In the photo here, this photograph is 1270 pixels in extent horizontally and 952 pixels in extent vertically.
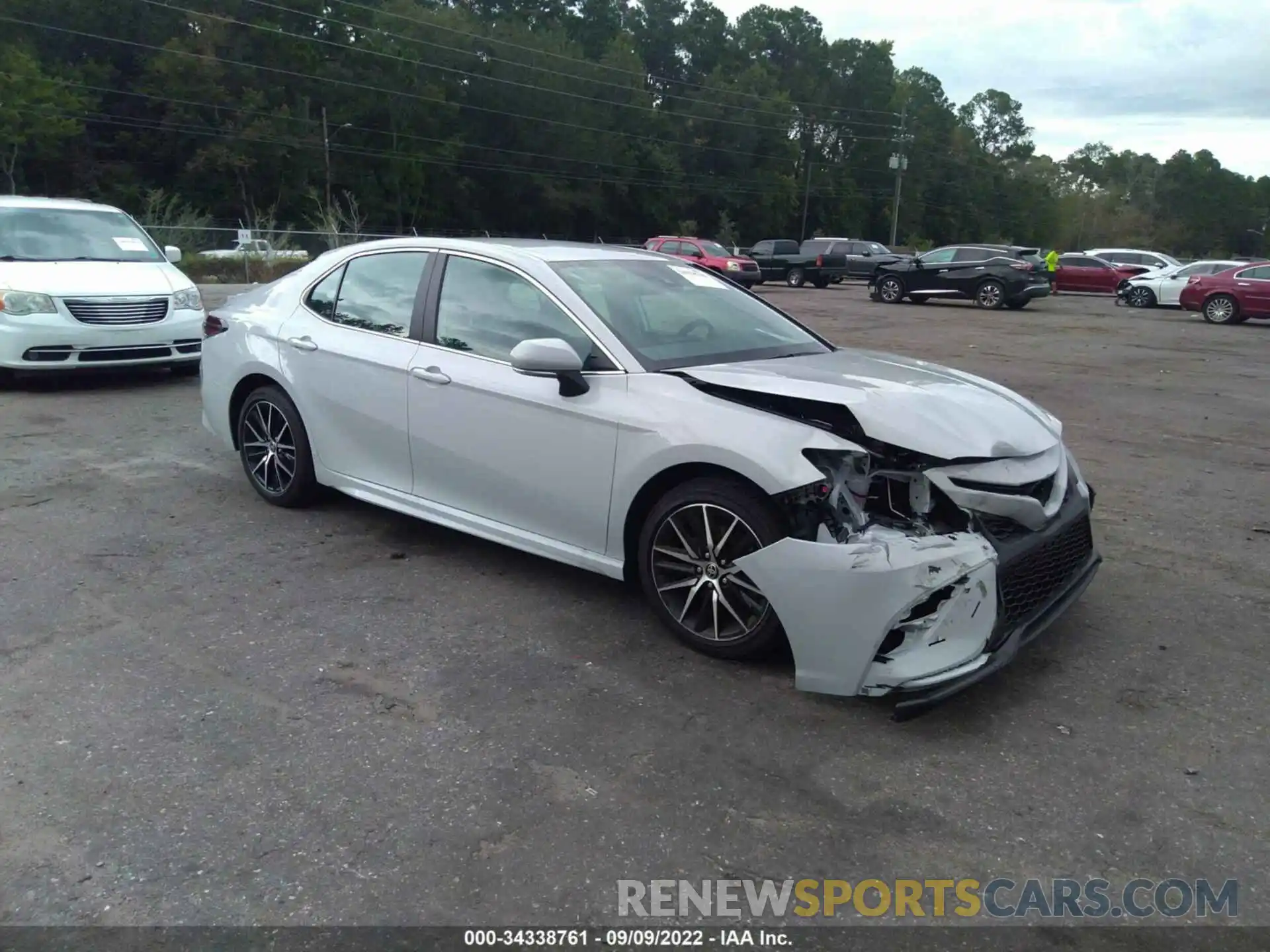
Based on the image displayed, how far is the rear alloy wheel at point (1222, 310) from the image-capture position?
22859mm

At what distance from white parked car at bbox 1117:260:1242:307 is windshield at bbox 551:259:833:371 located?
2557cm

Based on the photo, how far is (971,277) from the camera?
2550cm

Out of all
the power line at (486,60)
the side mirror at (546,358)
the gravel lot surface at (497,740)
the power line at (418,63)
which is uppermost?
the power line at (486,60)

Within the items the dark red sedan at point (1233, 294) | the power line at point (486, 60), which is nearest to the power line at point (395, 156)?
the power line at point (486, 60)

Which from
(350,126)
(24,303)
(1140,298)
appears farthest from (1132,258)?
(350,126)

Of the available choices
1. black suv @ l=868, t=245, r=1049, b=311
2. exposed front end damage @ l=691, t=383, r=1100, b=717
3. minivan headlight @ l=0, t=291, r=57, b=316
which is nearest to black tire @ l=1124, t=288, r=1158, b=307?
black suv @ l=868, t=245, r=1049, b=311

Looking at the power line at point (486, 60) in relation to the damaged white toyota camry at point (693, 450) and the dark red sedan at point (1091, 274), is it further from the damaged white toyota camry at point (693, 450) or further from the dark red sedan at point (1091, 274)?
the damaged white toyota camry at point (693, 450)

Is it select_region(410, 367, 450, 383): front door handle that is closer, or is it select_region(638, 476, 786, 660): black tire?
select_region(638, 476, 786, 660): black tire

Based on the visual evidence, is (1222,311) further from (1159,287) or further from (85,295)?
(85,295)

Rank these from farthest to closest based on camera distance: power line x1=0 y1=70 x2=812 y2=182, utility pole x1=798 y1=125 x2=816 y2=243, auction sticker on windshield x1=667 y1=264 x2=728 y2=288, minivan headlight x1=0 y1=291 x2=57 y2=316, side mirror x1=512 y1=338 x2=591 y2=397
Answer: utility pole x1=798 y1=125 x2=816 y2=243 < power line x1=0 y1=70 x2=812 y2=182 < minivan headlight x1=0 y1=291 x2=57 y2=316 < auction sticker on windshield x1=667 y1=264 x2=728 y2=288 < side mirror x1=512 y1=338 x2=591 y2=397

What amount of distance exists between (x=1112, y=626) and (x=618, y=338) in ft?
8.15

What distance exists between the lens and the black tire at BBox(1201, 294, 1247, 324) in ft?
74.9

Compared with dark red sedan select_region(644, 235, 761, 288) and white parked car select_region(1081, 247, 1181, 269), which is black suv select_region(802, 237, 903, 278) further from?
white parked car select_region(1081, 247, 1181, 269)

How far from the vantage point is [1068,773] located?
128 inches
